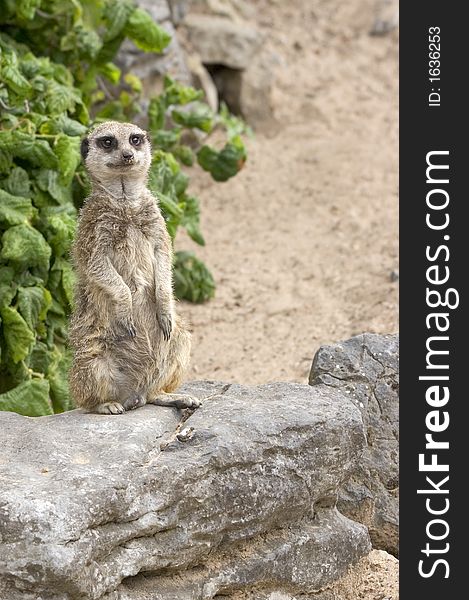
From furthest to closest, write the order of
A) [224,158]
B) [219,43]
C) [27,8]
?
[219,43]
[224,158]
[27,8]

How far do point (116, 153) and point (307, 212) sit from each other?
3862 mm

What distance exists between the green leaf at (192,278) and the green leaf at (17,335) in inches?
72.3

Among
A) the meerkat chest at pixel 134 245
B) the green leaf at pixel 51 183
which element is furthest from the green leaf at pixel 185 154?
the meerkat chest at pixel 134 245

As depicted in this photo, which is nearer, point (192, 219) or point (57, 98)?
point (57, 98)

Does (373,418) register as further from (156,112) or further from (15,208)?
(156,112)

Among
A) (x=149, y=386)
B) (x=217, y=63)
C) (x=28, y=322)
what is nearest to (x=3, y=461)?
(x=149, y=386)

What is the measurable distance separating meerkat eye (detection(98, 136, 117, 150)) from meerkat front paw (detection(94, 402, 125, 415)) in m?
1.05

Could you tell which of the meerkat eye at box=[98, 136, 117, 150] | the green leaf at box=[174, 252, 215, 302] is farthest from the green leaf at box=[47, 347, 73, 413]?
the green leaf at box=[174, 252, 215, 302]

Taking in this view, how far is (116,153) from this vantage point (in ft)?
15.4

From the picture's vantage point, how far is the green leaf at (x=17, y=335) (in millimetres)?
5371

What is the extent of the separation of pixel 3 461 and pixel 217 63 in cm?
617

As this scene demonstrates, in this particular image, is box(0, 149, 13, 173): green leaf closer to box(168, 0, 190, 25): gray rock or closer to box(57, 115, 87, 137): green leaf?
box(57, 115, 87, 137): green leaf

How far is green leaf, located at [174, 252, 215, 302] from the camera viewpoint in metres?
7.14

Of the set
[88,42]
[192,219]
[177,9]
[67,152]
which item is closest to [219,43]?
[177,9]
